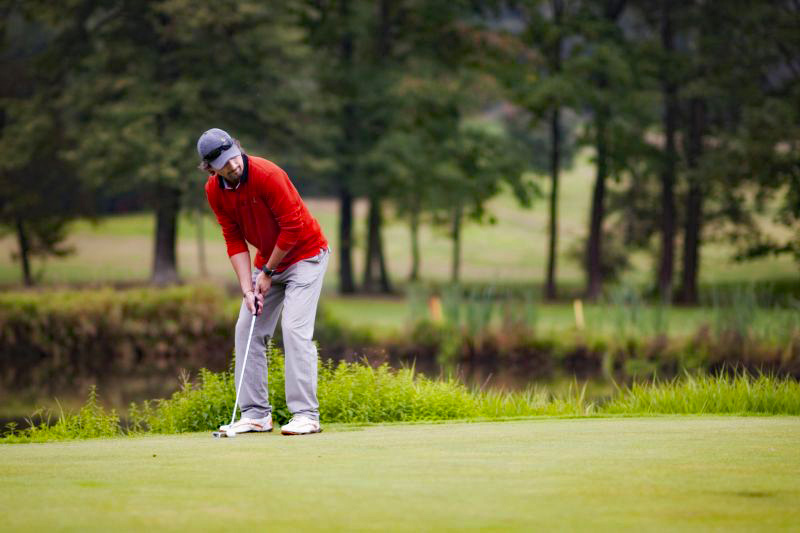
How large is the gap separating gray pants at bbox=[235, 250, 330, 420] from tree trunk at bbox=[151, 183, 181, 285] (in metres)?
22.7

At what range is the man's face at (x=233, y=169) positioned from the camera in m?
7.25

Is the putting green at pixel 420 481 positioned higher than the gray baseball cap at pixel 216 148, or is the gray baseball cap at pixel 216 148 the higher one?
the gray baseball cap at pixel 216 148

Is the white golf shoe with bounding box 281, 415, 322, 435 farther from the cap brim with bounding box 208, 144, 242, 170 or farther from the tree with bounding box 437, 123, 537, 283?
the tree with bounding box 437, 123, 537, 283

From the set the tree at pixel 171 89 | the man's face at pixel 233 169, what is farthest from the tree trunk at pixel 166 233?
the man's face at pixel 233 169

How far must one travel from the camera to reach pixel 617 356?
19.8 metres

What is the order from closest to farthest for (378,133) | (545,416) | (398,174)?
(545,416)
(398,174)
(378,133)

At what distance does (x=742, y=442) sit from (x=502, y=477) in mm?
1786

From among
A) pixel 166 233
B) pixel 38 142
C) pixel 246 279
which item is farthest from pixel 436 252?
pixel 246 279

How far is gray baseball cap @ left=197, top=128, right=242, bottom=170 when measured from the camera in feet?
23.5

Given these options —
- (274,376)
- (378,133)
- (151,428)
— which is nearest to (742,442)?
(274,376)

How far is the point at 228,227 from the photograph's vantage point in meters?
7.78

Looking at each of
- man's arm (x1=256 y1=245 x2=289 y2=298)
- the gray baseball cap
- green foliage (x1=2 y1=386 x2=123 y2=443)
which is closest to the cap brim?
the gray baseball cap

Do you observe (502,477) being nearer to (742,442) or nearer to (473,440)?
(473,440)

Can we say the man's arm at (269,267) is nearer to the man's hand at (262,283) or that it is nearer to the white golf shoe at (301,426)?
the man's hand at (262,283)
